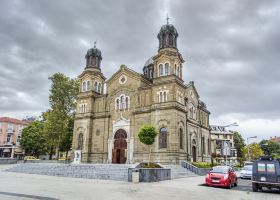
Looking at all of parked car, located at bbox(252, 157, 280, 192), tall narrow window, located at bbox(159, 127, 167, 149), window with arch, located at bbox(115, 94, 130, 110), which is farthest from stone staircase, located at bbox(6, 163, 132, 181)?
window with arch, located at bbox(115, 94, 130, 110)

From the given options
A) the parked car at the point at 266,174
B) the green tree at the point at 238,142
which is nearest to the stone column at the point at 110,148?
the parked car at the point at 266,174

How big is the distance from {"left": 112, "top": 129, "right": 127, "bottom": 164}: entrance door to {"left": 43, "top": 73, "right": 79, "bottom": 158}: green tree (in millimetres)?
12863

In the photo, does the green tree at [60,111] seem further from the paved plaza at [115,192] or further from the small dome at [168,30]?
the paved plaza at [115,192]

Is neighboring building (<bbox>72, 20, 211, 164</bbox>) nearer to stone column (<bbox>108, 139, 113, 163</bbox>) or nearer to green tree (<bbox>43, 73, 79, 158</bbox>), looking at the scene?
stone column (<bbox>108, 139, 113, 163</bbox>)

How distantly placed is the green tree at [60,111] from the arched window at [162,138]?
66.8 feet

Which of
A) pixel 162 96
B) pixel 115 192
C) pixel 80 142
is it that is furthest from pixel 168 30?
pixel 115 192

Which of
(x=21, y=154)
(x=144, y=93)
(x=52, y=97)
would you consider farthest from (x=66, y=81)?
(x=21, y=154)

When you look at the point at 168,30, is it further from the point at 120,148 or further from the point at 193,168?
the point at 193,168

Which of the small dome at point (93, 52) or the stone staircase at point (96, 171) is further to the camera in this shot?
the small dome at point (93, 52)

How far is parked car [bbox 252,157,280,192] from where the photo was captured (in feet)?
51.9

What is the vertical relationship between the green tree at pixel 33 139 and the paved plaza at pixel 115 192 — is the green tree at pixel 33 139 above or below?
above

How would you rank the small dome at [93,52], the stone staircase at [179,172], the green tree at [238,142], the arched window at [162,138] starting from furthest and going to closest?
1. the green tree at [238,142]
2. the small dome at [93,52]
3. the arched window at [162,138]
4. the stone staircase at [179,172]

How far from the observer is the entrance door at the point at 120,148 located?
118 ft

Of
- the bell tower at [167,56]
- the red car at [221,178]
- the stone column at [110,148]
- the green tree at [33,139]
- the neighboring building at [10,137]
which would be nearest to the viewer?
the red car at [221,178]
